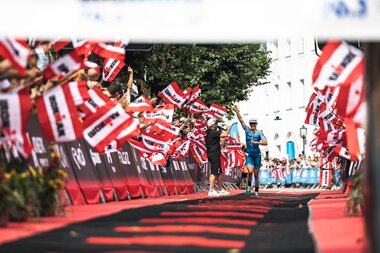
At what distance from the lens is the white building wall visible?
3307 inches

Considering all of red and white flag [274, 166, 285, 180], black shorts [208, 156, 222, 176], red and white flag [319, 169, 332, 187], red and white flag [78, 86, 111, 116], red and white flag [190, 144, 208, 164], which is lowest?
red and white flag [274, 166, 285, 180]

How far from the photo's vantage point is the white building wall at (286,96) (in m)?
84.0

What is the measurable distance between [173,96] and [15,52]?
2056cm

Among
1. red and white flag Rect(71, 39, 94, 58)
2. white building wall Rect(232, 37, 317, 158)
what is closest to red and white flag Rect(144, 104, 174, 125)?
red and white flag Rect(71, 39, 94, 58)

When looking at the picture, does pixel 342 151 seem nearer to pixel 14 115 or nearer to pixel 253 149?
pixel 253 149

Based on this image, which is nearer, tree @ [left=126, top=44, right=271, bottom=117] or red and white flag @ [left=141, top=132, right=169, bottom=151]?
red and white flag @ [left=141, top=132, right=169, bottom=151]

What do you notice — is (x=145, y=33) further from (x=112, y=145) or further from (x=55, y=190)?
(x=112, y=145)

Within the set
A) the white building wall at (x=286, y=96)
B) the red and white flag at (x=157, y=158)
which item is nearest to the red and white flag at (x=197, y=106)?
the red and white flag at (x=157, y=158)

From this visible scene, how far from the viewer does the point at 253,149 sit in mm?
30188

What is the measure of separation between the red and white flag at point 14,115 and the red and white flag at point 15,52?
0.91 meters

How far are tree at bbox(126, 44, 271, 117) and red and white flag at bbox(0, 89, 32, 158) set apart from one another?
25012mm

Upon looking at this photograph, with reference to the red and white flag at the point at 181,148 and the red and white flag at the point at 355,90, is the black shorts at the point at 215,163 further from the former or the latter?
the red and white flag at the point at 355,90

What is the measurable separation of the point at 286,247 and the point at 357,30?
2077 mm

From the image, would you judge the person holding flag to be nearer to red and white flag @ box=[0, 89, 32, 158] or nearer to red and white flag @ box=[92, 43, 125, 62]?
red and white flag @ box=[92, 43, 125, 62]
